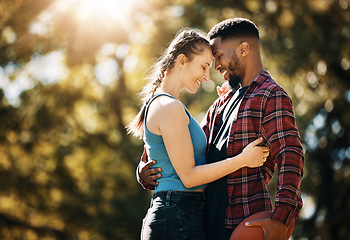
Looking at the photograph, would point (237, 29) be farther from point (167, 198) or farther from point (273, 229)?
point (273, 229)

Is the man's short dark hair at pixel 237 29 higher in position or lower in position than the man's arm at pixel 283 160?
higher

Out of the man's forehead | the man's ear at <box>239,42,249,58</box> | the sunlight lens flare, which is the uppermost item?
the sunlight lens flare

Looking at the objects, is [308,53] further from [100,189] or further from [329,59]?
[100,189]

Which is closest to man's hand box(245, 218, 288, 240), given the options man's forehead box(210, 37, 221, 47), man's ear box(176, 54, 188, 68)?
man's ear box(176, 54, 188, 68)

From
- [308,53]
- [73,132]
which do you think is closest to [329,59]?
[308,53]

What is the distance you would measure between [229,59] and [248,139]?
2.19ft

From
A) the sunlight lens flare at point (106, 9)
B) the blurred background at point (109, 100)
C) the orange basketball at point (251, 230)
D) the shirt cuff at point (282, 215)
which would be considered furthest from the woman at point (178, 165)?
the sunlight lens flare at point (106, 9)

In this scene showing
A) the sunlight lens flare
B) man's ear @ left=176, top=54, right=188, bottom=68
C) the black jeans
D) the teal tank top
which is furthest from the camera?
the sunlight lens flare

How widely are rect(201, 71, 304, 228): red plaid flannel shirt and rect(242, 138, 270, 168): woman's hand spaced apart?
0.22 feet

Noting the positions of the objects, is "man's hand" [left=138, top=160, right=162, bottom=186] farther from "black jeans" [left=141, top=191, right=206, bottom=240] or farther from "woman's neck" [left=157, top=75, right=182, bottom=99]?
"woman's neck" [left=157, top=75, right=182, bottom=99]

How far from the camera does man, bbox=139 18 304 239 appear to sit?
2.87 m

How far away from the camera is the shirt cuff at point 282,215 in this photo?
2.79 metres

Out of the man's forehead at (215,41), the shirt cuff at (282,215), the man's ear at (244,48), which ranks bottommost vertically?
the shirt cuff at (282,215)

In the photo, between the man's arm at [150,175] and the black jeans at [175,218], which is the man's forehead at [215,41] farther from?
the black jeans at [175,218]
